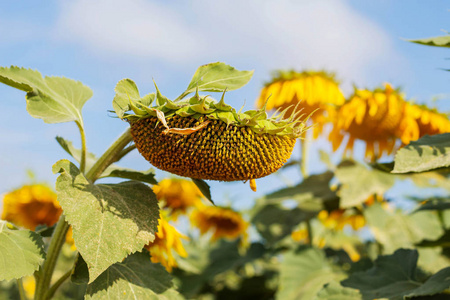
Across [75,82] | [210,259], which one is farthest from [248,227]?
[75,82]

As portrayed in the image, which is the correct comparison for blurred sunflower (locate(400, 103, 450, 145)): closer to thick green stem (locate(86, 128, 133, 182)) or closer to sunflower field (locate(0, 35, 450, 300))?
sunflower field (locate(0, 35, 450, 300))

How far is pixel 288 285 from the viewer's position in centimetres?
243

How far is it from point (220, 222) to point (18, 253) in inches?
109

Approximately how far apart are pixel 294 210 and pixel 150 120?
2.03m

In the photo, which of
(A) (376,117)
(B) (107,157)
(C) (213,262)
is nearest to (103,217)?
(B) (107,157)

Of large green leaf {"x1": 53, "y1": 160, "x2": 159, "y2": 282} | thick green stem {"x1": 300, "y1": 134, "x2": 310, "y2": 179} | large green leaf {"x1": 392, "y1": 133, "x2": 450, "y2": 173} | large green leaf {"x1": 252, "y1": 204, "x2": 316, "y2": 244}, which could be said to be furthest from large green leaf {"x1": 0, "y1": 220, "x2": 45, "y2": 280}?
thick green stem {"x1": 300, "y1": 134, "x2": 310, "y2": 179}

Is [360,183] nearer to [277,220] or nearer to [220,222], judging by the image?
[277,220]

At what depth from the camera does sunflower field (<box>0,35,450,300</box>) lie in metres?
1.03

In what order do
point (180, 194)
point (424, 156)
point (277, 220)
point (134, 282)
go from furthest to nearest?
1. point (180, 194)
2. point (277, 220)
3. point (424, 156)
4. point (134, 282)

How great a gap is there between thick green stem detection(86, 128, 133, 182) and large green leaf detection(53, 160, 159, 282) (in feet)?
0.24

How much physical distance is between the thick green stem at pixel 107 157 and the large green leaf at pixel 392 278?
2.93ft

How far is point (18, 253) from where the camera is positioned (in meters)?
1.09

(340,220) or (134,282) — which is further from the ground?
(134,282)

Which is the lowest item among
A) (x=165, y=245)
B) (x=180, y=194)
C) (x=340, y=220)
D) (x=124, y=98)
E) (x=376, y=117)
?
(x=340, y=220)
